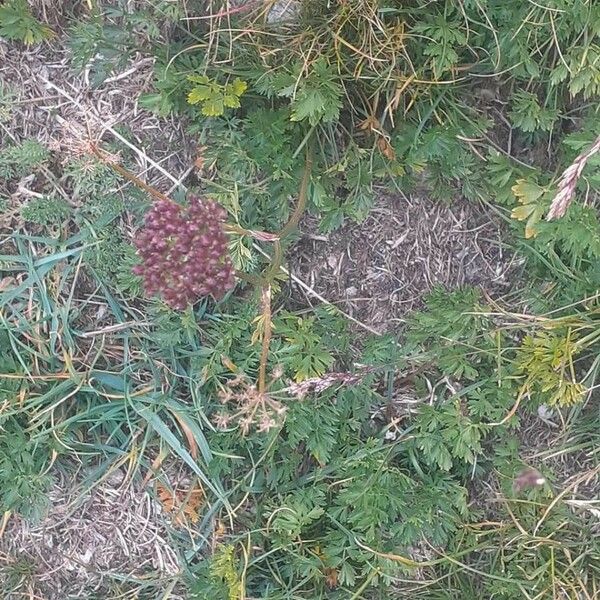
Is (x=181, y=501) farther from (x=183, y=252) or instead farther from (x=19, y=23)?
(x=19, y=23)

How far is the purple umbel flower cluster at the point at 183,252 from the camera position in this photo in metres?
1.87

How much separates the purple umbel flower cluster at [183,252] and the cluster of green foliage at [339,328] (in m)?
0.40

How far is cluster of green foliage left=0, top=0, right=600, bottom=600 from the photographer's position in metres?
2.27

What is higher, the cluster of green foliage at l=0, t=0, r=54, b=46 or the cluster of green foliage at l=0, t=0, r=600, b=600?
the cluster of green foliage at l=0, t=0, r=54, b=46

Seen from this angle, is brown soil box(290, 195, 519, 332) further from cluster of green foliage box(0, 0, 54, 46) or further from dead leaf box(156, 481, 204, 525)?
cluster of green foliage box(0, 0, 54, 46)

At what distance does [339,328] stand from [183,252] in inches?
29.4

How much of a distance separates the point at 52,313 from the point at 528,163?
1.71 meters

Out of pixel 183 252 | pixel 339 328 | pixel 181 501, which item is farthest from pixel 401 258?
pixel 181 501

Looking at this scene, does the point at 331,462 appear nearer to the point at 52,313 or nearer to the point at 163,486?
the point at 163,486

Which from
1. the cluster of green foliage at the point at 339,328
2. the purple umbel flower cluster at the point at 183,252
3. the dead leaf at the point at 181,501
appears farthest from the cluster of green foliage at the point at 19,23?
the dead leaf at the point at 181,501

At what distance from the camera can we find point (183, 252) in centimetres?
188

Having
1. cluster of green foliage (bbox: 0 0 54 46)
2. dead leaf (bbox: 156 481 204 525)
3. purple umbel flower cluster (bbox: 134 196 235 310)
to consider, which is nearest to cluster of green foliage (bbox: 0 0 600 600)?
dead leaf (bbox: 156 481 204 525)

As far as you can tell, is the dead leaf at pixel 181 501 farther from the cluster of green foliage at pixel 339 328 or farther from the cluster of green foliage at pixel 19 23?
the cluster of green foliage at pixel 19 23

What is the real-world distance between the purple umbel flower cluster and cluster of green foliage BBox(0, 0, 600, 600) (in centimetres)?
40
